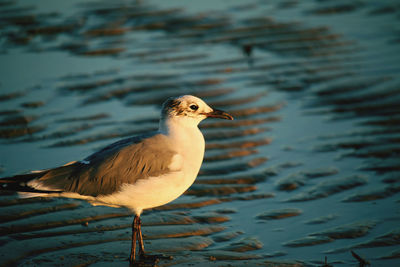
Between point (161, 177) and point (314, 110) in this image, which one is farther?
point (314, 110)

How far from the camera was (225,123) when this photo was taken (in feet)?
25.7

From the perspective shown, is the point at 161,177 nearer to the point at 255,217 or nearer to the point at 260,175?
the point at 255,217

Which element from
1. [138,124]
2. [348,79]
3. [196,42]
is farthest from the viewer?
[196,42]

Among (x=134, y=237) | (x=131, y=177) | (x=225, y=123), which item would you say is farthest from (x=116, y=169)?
(x=225, y=123)

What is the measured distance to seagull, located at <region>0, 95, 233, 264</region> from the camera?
4.86m

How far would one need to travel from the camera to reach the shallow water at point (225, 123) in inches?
202

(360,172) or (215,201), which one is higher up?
(360,172)

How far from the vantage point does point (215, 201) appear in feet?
19.5

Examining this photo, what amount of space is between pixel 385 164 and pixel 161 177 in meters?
2.86

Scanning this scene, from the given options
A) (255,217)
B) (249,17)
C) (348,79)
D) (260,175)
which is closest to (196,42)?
(249,17)

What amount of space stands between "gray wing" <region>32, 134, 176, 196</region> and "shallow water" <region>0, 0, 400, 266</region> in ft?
1.71

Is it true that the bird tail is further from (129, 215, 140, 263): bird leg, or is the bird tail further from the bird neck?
the bird neck

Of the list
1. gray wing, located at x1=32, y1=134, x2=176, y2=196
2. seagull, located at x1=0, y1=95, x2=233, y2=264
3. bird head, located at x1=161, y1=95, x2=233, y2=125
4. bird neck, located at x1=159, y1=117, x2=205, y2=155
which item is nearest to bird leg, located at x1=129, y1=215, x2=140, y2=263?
seagull, located at x1=0, y1=95, x2=233, y2=264

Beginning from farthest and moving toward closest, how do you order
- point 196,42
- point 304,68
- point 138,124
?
1. point 196,42
2. point 304,68
3. point 138,124
